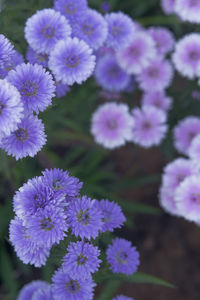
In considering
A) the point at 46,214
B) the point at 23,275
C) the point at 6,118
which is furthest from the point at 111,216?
the point at 23,275

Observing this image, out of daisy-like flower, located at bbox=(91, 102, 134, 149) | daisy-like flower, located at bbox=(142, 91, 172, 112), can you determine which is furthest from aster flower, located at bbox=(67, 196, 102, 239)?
daisy-like flower, located at bbox=(142, 91, 172, 112)

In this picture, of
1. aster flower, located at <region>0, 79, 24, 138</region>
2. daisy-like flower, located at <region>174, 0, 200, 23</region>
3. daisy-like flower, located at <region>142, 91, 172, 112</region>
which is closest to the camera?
aster flower, located at <region>0, 79, 24, 138</region>

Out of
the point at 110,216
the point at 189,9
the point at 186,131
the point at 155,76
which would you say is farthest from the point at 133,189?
the point at 110,216

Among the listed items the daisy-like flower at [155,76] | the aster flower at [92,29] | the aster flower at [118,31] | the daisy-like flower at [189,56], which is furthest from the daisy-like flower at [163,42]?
the aster flower at [92,29]

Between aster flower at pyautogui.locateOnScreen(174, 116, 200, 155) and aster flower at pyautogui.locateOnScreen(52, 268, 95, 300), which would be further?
aster flower at pyautogui.locateOnScreen(174, 116, 200, 155)

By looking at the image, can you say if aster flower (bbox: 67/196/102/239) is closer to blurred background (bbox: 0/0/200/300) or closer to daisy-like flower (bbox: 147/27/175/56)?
blurred background (bbox: 0/0/200/300)

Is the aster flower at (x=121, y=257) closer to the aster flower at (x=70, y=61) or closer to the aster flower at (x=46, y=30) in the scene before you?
the aster flower at (x=70, y=61)
